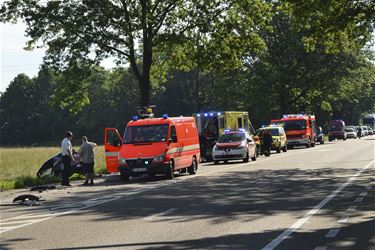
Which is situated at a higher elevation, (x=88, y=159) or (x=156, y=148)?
(x=156, y=148)

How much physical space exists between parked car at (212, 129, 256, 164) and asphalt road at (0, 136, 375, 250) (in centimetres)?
1075

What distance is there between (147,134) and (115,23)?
481 inches

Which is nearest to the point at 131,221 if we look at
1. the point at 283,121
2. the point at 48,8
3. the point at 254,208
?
the point at 254,208

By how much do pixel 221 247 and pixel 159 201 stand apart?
6.59 metres

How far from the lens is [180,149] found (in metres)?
23.6

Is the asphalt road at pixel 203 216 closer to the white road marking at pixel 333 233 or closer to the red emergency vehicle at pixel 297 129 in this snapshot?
the white road marking at pixel 333 233

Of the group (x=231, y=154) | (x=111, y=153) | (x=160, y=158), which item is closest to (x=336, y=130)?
(x=231, y=154)

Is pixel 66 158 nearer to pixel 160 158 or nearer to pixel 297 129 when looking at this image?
pixel 160 158

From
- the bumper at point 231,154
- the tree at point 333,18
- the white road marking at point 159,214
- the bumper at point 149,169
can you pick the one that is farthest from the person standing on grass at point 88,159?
the tree at point 333,18

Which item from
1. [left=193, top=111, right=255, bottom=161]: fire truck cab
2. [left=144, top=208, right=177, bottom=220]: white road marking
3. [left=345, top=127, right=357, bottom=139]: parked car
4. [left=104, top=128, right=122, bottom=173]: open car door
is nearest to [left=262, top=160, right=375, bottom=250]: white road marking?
[left=144, top=208, right=177, bottom=220]: white road marking

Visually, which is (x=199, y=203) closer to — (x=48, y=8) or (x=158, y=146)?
(x=158, y=146)

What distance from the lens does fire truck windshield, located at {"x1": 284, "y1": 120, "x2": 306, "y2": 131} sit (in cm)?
5244

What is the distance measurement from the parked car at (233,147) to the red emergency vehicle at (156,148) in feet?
21.5

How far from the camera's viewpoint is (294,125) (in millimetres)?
52750
